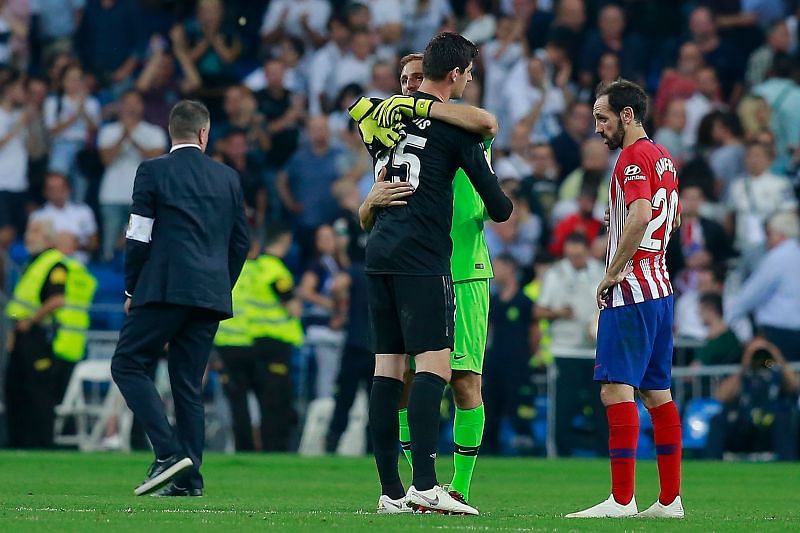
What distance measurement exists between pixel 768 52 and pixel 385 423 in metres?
14.2

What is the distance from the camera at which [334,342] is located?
57.4 feet

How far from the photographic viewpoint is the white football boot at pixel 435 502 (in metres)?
7.77

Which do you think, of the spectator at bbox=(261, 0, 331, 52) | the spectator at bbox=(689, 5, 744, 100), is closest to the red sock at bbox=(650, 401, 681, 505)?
the spectator at bbox=(689, 5, 744, 100)

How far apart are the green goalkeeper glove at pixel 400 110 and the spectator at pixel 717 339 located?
359 inches

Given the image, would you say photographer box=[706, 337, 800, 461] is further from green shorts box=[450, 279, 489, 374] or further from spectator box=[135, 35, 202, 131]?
spectator box=[135, 35, 202, 131]

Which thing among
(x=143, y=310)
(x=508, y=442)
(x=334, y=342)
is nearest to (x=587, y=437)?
(x=508, y=442)

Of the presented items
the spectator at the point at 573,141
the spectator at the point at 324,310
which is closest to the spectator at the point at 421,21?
the spectator at the point at 573,141

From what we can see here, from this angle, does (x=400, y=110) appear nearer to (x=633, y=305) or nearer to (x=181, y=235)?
(x=633, y=305)

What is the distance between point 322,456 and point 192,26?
773 cm

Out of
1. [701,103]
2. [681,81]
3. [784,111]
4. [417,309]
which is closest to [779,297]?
[784,111]

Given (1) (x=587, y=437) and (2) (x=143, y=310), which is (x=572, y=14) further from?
(2) (x=143, y=310)

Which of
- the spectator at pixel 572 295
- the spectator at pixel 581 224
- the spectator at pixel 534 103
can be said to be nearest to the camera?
the spectator at pixel 572 295

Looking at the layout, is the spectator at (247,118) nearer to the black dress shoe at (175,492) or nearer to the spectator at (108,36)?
the spectator at (108,36)

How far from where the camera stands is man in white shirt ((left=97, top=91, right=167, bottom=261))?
63.2 ft
